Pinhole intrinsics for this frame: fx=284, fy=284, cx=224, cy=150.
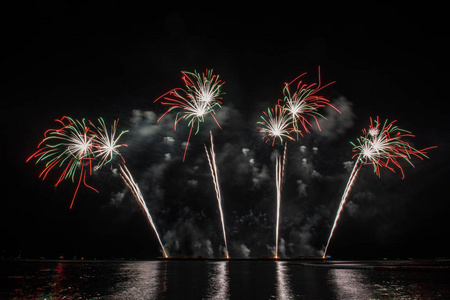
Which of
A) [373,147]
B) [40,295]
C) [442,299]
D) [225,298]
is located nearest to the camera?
[442,299]

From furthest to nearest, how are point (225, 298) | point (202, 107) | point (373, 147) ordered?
point (373, 147)
point (202, 107)
point (225, 298)

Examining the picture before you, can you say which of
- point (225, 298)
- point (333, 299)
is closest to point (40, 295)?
point (225, 298)

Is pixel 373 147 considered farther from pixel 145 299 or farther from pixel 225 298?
pixel 145 299

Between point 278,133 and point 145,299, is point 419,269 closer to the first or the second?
point 278,133

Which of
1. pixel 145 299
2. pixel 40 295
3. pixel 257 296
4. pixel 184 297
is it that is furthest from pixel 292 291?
pixel 40 295

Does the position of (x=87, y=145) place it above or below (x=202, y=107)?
Answer: below

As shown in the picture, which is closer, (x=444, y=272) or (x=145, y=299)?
(x=145, y=299)

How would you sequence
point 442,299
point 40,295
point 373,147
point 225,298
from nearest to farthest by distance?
point 442,299 → point 225,298 → point 40,295 → point 373,147

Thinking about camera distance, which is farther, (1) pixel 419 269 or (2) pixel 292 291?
(1) pixel 419 269

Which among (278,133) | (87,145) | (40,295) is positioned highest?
(278,133)
